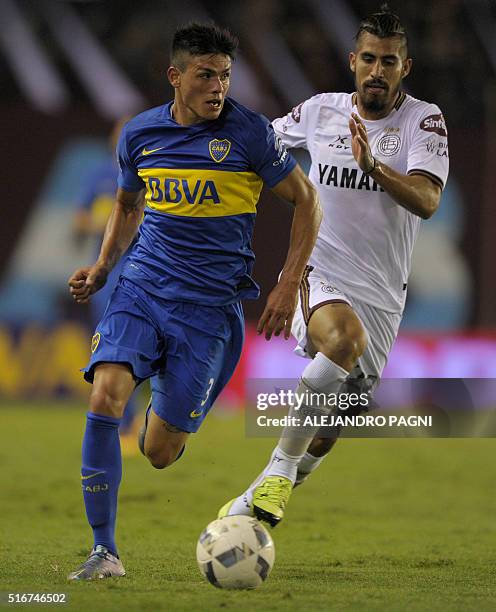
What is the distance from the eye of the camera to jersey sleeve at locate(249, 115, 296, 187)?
226 inches

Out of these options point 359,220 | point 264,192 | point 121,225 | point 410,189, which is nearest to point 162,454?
point 121,225

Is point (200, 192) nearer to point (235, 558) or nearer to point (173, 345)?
point (173, 345)

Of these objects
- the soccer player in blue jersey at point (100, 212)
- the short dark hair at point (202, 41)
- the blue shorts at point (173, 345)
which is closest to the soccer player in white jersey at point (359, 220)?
the blue shorts at point (173, 345)

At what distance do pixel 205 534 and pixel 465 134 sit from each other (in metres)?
10.5

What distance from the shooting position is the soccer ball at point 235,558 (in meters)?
5.18

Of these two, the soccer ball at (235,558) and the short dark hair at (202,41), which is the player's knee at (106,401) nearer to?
the soccer ball at (235,558)

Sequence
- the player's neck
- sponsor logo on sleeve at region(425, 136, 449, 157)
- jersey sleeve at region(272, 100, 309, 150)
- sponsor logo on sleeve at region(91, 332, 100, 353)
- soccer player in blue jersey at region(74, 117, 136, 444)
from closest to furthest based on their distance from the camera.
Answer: sponsor logo on sleeve at region(91, 332, 100, 353), sponsor logo on sleeve at region(425, 136, 449, 157), the player's neck, jersey sleeve at region(272, 100, 309, 150), soccer player in blue jersey at region(74, 117, 136, 444)

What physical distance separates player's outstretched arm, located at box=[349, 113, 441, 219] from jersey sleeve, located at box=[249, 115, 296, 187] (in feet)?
1.49

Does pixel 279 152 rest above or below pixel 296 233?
above

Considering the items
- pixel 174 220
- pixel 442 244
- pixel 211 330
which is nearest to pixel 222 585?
pixel 211 330

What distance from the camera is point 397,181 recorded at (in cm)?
621

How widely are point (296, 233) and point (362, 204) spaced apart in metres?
1.12

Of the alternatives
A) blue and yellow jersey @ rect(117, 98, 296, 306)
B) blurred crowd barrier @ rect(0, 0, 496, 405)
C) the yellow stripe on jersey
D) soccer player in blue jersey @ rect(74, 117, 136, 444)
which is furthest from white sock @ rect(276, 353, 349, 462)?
blurred crowd barrier @ rect(0, 0, 496, 405)

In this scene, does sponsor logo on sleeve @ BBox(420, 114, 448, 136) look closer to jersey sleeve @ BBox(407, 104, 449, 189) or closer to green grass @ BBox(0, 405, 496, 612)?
jersey sleeve @ BBox(407, 104, 449, 189)
